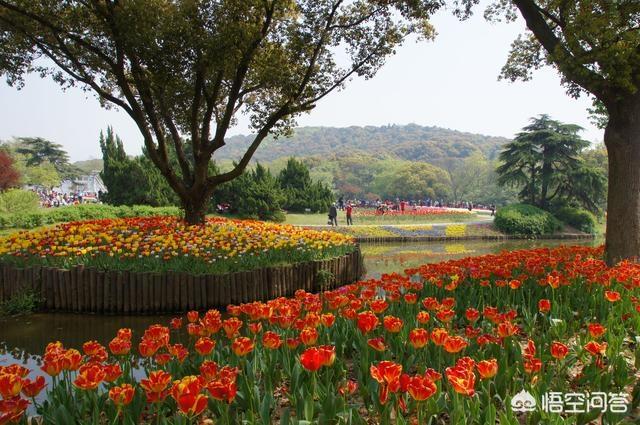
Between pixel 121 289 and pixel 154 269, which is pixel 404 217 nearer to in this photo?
pixel 154 269

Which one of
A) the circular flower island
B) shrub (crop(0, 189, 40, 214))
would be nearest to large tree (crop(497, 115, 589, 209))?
the circular flower island

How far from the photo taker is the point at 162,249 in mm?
9156

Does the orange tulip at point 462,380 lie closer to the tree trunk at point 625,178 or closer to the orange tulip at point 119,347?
the orange tulip at point 119,347

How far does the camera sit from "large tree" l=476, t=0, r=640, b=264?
7605mm

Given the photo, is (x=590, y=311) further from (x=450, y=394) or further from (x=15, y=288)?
(x=15, y=288)

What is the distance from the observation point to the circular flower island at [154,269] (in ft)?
26.9

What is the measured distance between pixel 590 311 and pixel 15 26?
12.4m

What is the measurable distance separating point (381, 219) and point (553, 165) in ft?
47.9

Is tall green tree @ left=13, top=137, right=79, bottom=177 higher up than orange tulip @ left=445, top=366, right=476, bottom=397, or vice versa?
tall green tree @ left=13, top=137, right=79, bottom=177

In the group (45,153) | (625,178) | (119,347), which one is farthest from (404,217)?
(45,153)

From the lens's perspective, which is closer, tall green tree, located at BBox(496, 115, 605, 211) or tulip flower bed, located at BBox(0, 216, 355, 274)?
tulip flower bed, located at BBox(0, 216, 355, 274)

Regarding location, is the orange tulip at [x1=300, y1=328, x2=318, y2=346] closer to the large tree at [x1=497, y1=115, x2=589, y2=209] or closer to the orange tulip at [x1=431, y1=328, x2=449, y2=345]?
the orange tulip at [x1=431, y1=328, x2=449, y2=345]

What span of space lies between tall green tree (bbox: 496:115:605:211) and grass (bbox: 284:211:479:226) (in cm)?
439

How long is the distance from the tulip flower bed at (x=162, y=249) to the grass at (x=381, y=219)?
57.3ft
